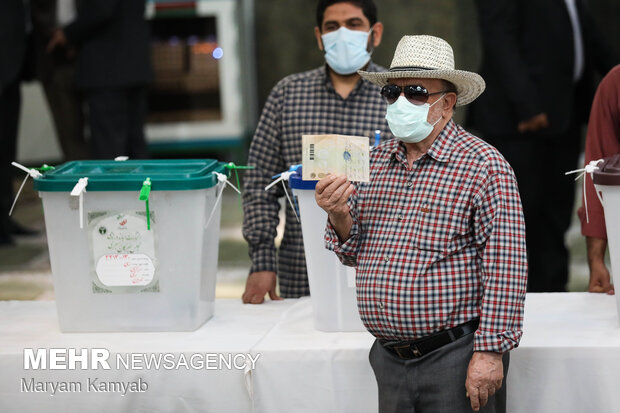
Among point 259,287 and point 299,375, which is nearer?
point 299,375

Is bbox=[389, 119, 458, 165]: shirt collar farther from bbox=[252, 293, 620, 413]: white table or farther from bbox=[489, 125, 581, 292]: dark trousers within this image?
bbox=[489, 125, 581, 292]: dark trousers

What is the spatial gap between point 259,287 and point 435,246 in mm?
1123

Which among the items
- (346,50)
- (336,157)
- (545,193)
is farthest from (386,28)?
(336,157)

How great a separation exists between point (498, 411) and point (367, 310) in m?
0.45

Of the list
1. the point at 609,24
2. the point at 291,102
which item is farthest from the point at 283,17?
the point at 291,102

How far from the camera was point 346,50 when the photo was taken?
3.29m

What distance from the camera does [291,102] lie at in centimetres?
335

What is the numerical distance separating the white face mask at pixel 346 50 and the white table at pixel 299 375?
102cm

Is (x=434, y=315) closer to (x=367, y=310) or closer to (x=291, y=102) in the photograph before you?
(x=367, y=310)

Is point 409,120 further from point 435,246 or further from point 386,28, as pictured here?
point 386,28

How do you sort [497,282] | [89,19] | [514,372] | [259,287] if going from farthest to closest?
1. [89,19]
2. [259,287]
3. [514,372]
4. [497,282]

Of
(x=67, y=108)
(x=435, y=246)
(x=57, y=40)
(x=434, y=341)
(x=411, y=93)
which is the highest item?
(x=57, y=40)

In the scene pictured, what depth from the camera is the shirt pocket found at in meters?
2.17

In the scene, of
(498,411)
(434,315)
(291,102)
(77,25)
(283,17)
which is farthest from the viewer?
(283,17)
